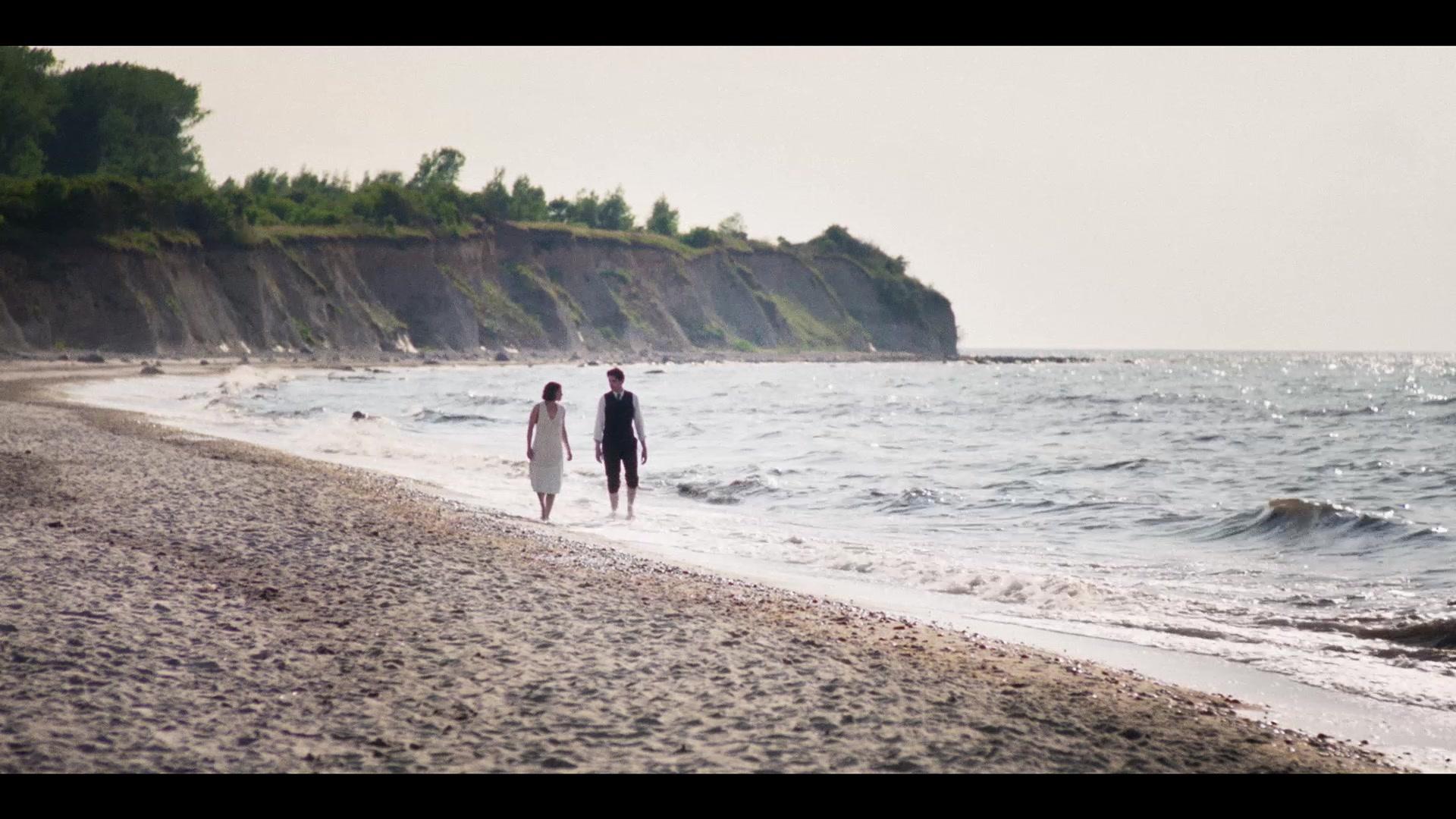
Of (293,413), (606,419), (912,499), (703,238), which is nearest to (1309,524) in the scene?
(912,499)

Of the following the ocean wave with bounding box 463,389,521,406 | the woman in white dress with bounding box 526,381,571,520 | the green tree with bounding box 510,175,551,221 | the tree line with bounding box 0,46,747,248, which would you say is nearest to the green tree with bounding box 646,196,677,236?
the green tree with bounding box 510,175,551,221

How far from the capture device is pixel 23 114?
3339 inches

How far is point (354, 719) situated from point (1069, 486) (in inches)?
566

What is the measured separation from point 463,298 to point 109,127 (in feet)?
102

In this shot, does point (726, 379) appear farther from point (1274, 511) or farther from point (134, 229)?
point (1274, 511)

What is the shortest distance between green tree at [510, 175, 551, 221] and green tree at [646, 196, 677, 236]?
22269mm

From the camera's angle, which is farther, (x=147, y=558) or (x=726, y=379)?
(x=726, y=379)

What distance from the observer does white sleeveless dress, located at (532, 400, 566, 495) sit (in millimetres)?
13039

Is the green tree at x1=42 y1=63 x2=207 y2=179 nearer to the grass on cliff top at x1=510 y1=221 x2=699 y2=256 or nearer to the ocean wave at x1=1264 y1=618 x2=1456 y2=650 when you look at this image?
the grass on cliff top at x1=510 y1=221 x2=699 y2=256

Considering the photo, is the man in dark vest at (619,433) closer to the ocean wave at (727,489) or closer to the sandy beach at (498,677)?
the ocean wave at (727,489)

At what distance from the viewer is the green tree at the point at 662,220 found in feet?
550

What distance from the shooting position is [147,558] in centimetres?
764
